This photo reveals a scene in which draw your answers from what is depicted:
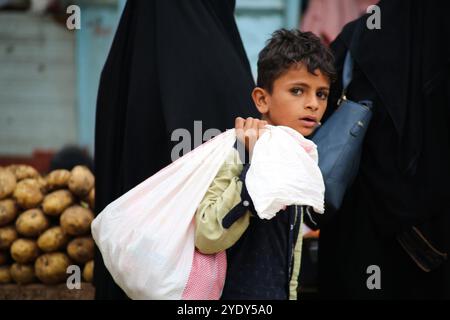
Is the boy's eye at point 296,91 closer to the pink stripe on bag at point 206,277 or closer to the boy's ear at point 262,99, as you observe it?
the boy's ear at point 262,99

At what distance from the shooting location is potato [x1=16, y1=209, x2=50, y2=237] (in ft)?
12.1

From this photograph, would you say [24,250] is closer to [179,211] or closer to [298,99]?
[179,211]

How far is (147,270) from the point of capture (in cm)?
212

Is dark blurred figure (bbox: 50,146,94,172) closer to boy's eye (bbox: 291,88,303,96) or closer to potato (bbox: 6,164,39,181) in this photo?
potato (bbox: 6,164,39,181)

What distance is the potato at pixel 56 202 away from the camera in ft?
12.2

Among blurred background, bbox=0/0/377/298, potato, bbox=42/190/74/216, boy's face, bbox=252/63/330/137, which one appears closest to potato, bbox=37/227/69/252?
potato, bbox=42/190/74/216

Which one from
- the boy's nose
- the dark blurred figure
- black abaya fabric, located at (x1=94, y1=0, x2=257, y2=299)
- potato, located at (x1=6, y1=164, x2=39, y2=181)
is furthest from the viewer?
the dark blurred figure

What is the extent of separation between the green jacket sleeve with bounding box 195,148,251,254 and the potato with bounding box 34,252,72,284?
5.53 ft

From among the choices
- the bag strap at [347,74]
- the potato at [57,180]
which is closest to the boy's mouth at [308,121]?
the bag strap at [347,74]

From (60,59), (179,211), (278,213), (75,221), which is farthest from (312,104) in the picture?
(60,59)

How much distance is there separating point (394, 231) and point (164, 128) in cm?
110

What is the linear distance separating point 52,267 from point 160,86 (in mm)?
1407

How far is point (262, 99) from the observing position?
2.57 m

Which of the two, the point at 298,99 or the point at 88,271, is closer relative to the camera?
the point at 298,99
